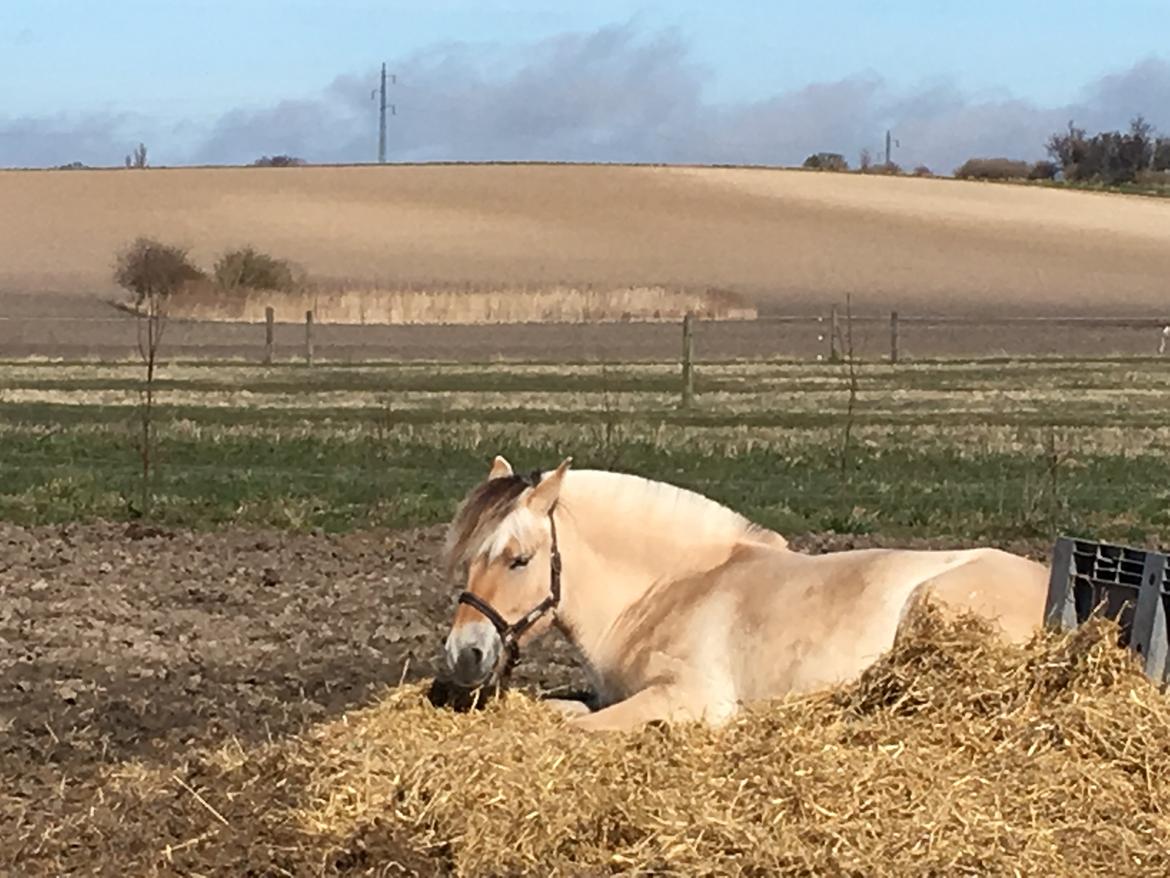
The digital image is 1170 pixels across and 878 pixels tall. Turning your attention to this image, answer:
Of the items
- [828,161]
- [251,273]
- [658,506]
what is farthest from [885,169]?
[658,506]

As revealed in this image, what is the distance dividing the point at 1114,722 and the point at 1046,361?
29.3 m

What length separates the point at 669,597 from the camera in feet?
22.5

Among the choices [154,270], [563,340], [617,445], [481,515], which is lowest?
[617,445]

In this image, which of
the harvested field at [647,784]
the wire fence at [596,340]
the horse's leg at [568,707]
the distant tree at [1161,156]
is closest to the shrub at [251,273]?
the wire fence at [596,340]

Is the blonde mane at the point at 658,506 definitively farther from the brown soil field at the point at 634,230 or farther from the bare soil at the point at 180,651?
the brown soil field at the point at 634,230

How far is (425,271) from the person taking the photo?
56.6 metres

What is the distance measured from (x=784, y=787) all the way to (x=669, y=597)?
1322 millimetres

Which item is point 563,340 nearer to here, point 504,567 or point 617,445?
point 617,445

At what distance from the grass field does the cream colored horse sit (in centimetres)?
648

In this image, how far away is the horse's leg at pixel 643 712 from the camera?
6.41 meters

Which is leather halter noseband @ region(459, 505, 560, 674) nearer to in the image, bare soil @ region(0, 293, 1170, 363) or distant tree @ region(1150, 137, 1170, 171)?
bare soil @ region(0, 293, 1170, 363)

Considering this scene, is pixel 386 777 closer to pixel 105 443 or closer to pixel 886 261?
pixel 105 443

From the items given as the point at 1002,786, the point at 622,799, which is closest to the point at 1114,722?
the point at 1002,786

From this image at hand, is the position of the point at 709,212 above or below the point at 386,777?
above
